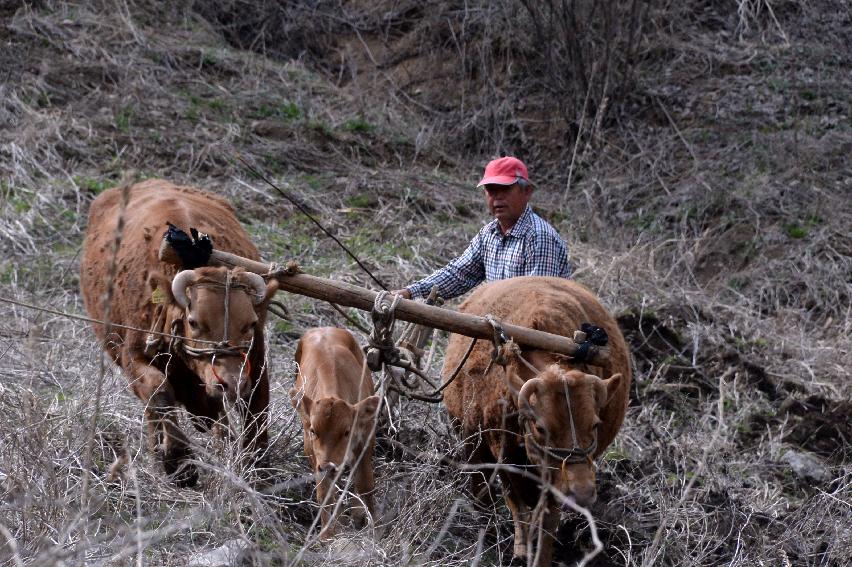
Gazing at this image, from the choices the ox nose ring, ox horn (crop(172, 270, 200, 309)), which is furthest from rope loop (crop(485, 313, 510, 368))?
ox horn (crop(172, 270, 200, 309))

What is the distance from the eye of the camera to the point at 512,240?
7.77 m

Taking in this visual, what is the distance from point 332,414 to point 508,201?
2.33m

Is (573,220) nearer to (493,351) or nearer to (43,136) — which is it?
(43,136)

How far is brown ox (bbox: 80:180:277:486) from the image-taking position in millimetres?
5988

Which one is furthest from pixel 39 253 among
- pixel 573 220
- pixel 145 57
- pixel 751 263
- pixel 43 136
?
pixel 751 263

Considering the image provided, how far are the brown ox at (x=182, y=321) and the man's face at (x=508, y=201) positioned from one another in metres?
1.72

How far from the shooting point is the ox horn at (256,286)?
6.02m

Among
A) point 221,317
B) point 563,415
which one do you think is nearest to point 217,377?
point 221,317

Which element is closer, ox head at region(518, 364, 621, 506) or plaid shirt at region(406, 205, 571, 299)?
ox head at region(518, 364, 621, 506)

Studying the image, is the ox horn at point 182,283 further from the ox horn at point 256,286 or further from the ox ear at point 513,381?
the ox ear at point 513,381

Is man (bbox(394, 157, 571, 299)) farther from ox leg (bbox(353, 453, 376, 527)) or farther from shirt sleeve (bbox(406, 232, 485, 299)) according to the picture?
ox leg (bbox(353, 453, 376, 527))

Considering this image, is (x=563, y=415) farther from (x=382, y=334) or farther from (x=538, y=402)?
(x=382, y=334)

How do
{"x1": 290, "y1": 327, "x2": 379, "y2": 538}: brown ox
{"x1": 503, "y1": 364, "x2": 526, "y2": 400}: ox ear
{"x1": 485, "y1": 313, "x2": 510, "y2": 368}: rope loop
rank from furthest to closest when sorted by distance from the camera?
{"x1": 290, "y1": 327, "x2": 379, "y2": 538}: brown ox → {"x1": 485, "y1": 313, "x2": 510, "y2": 368}: rope loop → {"x1": 503, "y1": 364, "x2": 526, "y2": 400}: ox ear

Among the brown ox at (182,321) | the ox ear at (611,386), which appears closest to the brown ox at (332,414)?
the brown ox at (182,321)
